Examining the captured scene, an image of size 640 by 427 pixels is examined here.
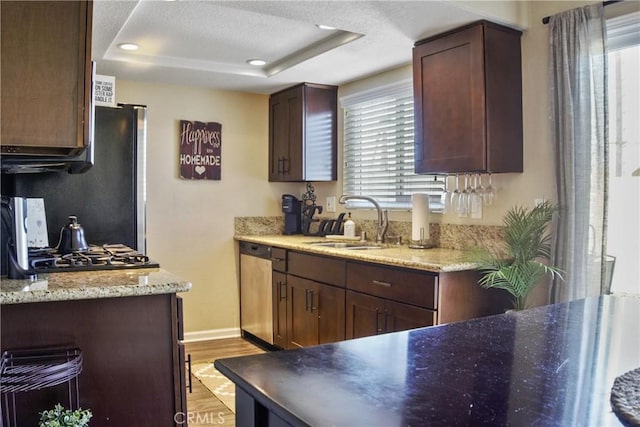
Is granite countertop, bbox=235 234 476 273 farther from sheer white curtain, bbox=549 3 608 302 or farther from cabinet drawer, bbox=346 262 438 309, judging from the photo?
sheer white curtain, bbox=549 3 608 302

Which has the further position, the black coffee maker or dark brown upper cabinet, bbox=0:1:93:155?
Result: the black coffee maker

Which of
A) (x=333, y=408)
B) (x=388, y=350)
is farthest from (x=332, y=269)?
(x=333, y=408)

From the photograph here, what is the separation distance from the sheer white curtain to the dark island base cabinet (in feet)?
5.95

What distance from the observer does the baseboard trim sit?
4508 millimetres

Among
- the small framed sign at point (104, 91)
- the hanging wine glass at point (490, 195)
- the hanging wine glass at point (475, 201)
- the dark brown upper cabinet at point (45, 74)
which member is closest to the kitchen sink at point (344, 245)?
the hanging wine glass at point (475, 201)

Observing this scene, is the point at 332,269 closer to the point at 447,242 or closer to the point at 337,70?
the point at 447,242

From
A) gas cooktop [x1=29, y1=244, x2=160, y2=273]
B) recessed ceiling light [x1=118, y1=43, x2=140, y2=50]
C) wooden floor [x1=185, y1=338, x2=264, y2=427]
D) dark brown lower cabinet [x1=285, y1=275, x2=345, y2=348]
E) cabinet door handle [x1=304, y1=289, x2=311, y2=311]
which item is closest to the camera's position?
gas cooktop [x1=29, y1=244, x2=160, y2=273]

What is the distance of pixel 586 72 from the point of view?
2.52m

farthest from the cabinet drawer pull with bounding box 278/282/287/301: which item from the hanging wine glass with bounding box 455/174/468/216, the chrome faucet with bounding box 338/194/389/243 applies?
the hanging wine glass with bounding box 455/174/468/216

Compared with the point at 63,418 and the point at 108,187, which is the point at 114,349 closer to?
the point at 63,418

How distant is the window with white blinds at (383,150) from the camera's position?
3.77 m

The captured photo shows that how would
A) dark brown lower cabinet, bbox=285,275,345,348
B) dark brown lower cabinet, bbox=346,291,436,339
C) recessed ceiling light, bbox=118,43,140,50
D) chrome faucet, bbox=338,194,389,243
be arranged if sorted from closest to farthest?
dark brown lower cabinet, bbox=346,291,436,339, dark brown lower cabinet, bbox=285,275,345,348, recessed ceiling light, bbox=118,43,140,50, chrome faucet, bbox=338,194,389,243

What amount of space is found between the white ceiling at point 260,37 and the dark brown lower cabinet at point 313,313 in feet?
4.92

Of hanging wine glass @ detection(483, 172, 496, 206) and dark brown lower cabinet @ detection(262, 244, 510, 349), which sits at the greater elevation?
hanging wine glass @ detection(483, 172, 496, 206)
